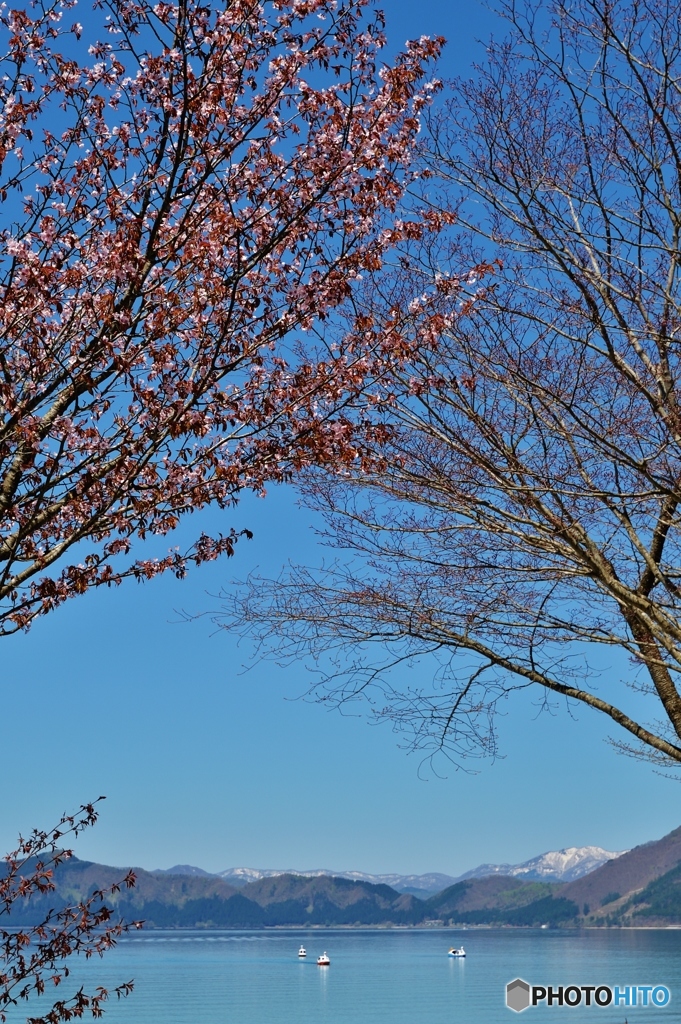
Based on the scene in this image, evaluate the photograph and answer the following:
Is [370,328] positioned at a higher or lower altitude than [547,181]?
lower

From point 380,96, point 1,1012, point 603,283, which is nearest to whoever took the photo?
point 380,96

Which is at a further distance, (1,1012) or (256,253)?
(1,1012)

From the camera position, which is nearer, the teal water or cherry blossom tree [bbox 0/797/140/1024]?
cherry blossom tree [bbox 0/797/140/1024]

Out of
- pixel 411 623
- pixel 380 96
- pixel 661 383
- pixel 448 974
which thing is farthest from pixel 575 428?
pixel 448 974

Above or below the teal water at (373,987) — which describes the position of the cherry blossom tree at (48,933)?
above

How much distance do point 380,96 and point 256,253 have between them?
1.04 m

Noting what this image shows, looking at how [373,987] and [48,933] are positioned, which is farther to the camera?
[373,987]

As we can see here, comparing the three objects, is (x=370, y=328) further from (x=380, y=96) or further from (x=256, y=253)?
(x=380, y=96)

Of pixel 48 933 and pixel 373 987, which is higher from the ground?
pixel 48 933

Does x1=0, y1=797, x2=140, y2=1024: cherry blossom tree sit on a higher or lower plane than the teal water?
higher

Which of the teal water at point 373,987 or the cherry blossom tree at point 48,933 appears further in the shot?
the teal water at point 373,987

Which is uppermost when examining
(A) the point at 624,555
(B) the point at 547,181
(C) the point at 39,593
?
(B) the point at 547,181

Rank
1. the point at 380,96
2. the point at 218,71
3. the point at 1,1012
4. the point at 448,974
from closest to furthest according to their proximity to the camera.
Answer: the point at 218,71
the point at 380,96
the point at 1,1012
the point at 448,974

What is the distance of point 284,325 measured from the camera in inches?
177
